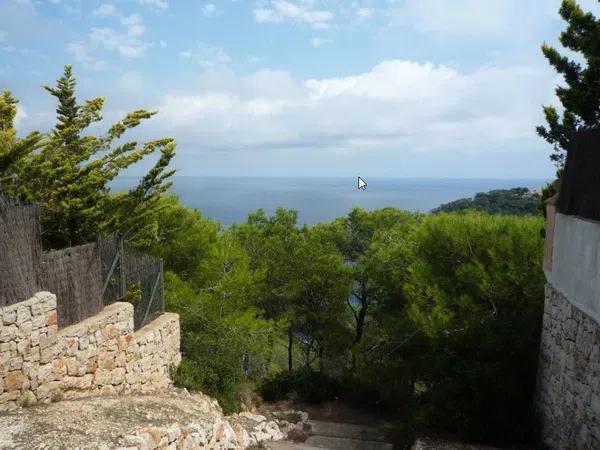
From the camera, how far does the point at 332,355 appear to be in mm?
22844

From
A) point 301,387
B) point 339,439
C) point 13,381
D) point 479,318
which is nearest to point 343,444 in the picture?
point 339,439

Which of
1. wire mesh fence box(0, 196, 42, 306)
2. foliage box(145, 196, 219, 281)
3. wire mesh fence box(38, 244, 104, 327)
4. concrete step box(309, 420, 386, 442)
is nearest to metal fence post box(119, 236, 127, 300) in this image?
wire mesh fence box(38, 244, 104, 327)

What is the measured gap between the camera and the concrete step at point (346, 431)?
1384 centimetres

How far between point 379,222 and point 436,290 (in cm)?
1073

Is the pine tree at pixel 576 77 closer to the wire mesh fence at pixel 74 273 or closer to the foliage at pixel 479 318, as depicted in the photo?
the foliage at pixel 479 318

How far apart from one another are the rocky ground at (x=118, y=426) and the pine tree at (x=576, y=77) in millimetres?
9746

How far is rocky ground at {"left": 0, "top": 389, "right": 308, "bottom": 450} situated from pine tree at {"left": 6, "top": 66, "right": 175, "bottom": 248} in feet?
14.7

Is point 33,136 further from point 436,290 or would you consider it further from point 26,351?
point 436,290

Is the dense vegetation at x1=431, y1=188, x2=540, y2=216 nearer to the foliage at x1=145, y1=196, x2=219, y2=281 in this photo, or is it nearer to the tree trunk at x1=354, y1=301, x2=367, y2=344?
the tree trunk at x1=354, y1=301, x2=367, y2=344

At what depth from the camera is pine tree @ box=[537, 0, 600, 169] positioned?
1192 cm

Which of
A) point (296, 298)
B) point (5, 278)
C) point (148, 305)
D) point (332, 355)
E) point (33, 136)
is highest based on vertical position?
point (33, 136)

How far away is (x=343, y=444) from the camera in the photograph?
1273 cm

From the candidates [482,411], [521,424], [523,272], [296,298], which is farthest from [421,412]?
[296,298]

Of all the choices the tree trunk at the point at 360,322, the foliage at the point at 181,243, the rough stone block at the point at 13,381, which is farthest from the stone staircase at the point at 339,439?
the tree trunk at the point at 360,322
